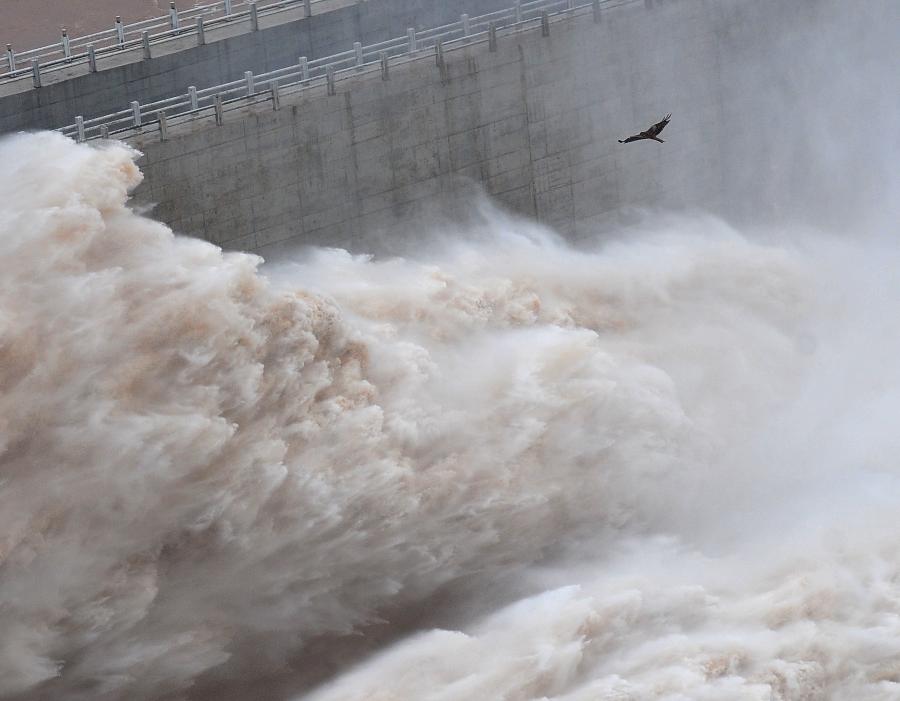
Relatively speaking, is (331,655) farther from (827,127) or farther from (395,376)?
(827,127)

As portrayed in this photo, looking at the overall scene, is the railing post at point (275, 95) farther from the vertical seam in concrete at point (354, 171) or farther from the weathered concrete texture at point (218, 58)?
the weathered concrete texture at point (218, 58)

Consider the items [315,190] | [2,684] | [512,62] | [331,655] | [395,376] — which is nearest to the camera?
[2,684]

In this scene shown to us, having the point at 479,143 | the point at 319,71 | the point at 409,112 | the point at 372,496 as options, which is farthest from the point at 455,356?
the point at 319,71

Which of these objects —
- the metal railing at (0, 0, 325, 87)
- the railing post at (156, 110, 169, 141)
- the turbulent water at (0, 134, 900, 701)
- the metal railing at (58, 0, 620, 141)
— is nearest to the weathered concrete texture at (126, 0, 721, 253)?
the railing post at (156, 110, 169, 141)

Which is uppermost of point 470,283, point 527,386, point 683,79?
point 683,79

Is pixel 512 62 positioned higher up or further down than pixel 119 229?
higher up

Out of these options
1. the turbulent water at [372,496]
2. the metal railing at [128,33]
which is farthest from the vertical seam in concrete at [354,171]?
the metal railing at [128,33]

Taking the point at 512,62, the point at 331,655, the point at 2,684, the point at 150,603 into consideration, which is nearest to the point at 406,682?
the point at 331,655
